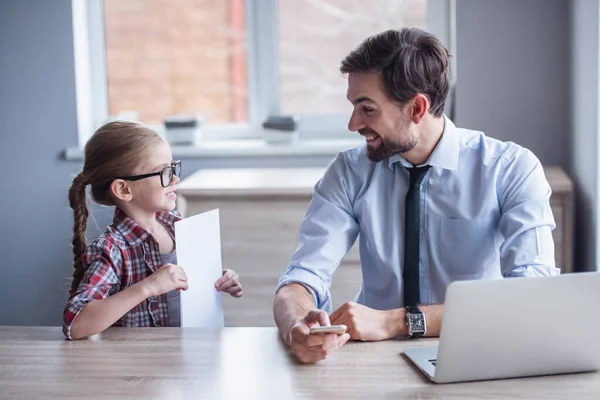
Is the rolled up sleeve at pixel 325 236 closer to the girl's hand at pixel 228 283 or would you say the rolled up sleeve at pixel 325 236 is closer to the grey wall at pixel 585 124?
the girl's hand at pixel 228 283

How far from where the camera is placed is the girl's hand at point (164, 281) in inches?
68.8

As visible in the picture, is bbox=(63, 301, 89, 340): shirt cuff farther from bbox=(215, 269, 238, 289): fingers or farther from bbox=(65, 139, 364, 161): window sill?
bbox=(65, 139, 364, 161): window sill

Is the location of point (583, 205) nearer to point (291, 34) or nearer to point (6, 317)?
point (291, 34)

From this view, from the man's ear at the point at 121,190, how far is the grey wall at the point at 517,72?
1755mm

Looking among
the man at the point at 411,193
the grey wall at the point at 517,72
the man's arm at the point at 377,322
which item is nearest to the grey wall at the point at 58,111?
the grey wall at the point at 517,72

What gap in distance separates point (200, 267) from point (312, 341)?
44cm

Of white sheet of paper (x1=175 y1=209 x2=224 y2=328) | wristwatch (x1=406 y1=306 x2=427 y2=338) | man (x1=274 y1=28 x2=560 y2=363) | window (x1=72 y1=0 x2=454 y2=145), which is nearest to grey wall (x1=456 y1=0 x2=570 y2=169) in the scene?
window (x1=72 y1=0 x2=454 y2=145)

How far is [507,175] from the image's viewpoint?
191cm

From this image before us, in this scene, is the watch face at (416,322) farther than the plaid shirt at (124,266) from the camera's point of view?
No

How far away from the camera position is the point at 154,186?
1.97 metres

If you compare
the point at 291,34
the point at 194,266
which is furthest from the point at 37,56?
the point at 194,266

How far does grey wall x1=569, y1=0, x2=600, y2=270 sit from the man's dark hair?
0.94 meters

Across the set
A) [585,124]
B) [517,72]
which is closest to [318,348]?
[585,124]

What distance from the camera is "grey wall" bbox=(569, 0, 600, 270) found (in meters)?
2.69
